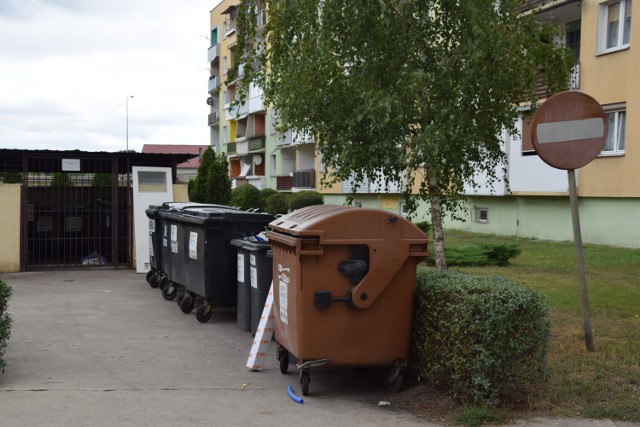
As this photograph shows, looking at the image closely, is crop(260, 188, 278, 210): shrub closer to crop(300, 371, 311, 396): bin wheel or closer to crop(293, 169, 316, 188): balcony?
crop(293, 169, 316, 188): balcony

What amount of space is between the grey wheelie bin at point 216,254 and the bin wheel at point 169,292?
5.27ft

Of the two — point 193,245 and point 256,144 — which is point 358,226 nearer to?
point 193,245

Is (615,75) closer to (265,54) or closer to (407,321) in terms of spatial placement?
(265,54)

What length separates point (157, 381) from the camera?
7262 mm

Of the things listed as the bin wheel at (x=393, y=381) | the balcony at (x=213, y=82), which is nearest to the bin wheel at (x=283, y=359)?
the bin wheel at (x=393, y=381)

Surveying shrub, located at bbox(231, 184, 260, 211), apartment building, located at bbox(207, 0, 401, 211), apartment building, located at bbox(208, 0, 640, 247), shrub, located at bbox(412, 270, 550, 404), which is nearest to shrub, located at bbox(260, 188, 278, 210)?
shrub, located at bbox(231, 184, 260, 211)

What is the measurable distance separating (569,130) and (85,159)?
13.0m

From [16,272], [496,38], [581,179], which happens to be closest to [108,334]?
[496,38]

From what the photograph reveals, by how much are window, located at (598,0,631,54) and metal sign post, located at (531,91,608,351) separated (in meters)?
13.7

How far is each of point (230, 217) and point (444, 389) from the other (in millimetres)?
5310

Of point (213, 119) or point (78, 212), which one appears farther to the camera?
point (213, 119)

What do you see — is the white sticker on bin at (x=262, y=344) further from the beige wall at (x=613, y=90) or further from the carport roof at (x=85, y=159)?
the beige wall at (x=613, y=90)

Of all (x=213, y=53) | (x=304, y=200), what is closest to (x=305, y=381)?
(x=304, y=200)

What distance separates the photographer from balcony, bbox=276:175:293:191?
4839 centimetres
